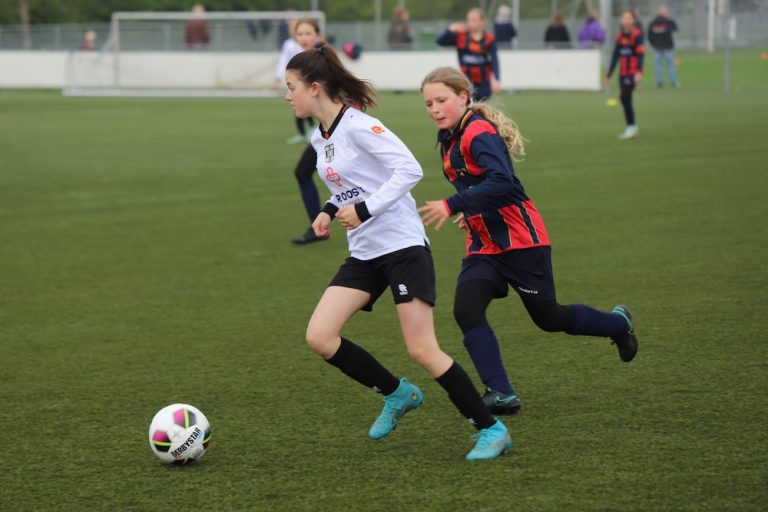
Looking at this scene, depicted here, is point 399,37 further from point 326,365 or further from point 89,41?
point 326,365

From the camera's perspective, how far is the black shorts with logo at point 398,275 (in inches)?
183

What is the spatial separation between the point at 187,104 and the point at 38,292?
22791 mm

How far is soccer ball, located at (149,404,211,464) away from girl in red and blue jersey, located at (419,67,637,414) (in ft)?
4.25

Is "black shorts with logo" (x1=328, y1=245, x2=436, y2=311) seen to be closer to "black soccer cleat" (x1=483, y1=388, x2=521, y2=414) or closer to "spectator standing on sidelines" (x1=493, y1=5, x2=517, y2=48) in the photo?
"black soccer cleat" (x1=483, y1=388, x2=521, y2=414)

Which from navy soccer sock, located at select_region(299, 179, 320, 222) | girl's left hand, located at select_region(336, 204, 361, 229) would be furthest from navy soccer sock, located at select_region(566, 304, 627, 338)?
navy soccer sock, located at select_region(299, 179, 320, 222)

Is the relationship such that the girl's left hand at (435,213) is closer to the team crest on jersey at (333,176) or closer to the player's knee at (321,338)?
the team crest on jersey at (333,176)

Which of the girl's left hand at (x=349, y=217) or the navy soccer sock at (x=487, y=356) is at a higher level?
the girl's left hand at (x=349, y=217)

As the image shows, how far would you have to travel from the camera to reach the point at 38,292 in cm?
843

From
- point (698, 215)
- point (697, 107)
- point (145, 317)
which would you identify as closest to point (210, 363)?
point (145, 317)

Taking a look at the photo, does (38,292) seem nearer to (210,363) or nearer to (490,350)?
(210,363)

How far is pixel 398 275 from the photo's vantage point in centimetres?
468

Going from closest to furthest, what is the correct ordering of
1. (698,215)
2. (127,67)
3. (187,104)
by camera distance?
(698,215) → (187,104) → (127,67)

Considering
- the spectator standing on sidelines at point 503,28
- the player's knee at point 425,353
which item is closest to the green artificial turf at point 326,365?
the player's knee at point 425,353

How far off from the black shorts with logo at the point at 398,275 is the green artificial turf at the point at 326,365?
0.68 metres
